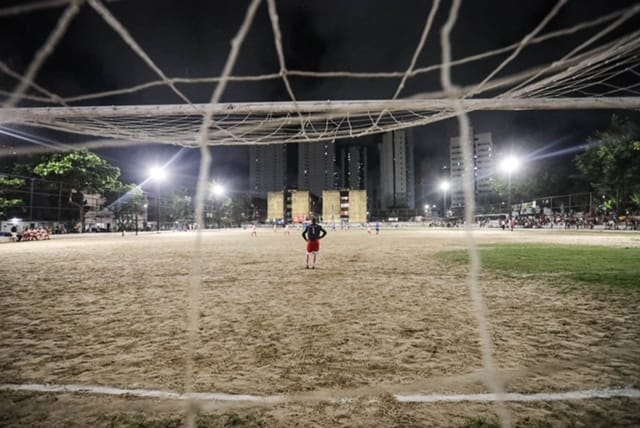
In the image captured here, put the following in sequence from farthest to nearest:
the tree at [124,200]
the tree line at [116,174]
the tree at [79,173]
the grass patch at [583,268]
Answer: the tree at [124,200] < the tree at [79,173] < the tree line at [116,174] < the grass patch at [583,268]

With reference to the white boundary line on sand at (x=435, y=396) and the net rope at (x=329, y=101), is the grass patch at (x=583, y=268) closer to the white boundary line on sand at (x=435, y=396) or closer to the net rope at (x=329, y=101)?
the net rope at (x=329, y=101)

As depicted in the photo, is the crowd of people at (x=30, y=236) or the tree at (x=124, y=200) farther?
the tree at (x=124, y=200)

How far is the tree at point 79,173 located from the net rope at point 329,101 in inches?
1566

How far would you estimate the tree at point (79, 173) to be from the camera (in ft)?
132

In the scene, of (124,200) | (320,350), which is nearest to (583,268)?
(320,350)

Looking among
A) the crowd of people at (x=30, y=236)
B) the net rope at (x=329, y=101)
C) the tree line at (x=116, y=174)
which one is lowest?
the crowd of people at (x=30, y=236)

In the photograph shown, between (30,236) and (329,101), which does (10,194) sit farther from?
(329,101)

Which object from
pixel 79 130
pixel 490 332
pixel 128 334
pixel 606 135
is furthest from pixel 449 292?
pixel 606 135

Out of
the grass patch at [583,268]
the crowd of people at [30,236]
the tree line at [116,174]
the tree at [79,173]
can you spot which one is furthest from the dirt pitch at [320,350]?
the tree at [79,173]

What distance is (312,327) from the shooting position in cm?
457

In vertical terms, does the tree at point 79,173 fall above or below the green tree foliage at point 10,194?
above

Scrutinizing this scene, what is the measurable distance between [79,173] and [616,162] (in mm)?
63826

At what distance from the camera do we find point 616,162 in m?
38.6

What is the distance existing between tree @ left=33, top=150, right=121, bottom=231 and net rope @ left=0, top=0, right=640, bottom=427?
3977 cm
